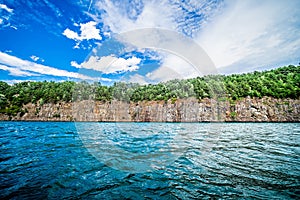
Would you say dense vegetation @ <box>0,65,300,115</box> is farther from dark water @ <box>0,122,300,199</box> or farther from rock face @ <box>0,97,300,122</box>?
dark water @ <box>0,122,300,199</box>

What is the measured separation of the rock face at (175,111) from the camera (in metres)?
90.6

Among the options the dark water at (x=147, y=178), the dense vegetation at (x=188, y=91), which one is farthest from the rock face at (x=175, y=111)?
the dark water at (x=147, y=178)

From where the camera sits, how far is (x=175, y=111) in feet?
332

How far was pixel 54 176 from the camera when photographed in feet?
21.0

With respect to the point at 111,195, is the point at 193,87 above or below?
above

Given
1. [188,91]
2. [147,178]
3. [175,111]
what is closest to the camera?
[147,178]

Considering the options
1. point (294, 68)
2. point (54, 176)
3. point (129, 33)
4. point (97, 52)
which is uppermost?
point (294, 68)

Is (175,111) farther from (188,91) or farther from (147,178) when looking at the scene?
(147,178)

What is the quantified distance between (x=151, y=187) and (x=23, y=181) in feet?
13.6

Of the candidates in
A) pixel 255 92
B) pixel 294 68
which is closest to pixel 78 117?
pixel 255 92

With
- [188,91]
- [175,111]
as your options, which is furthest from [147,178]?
[188,91]

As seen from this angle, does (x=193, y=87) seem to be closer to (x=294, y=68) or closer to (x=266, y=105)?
(x=266, y=105)

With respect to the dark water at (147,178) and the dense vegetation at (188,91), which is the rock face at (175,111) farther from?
the dark water at (147,178)

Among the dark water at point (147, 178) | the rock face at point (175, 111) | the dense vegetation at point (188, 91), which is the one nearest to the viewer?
the dark water at point (147, 178)
